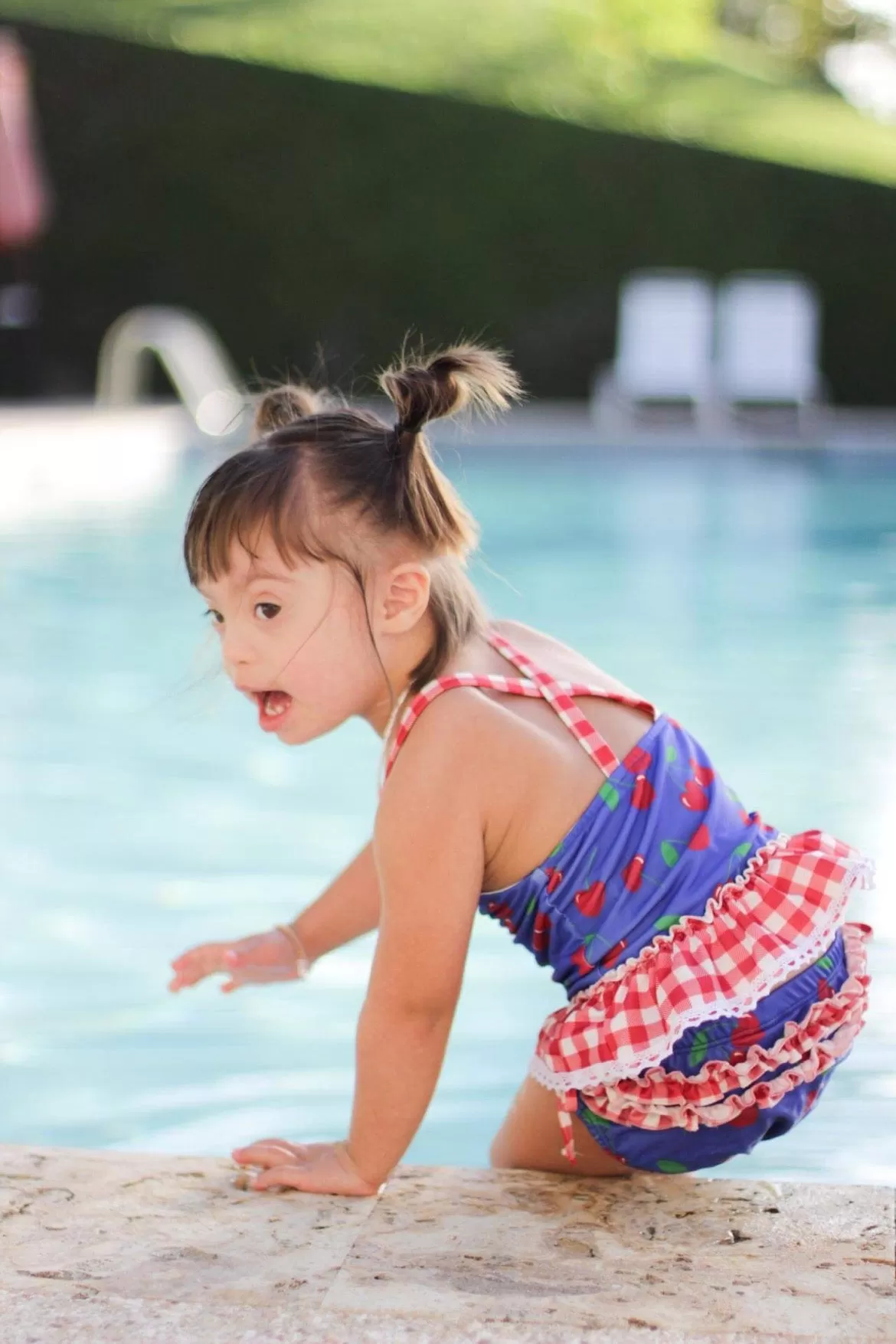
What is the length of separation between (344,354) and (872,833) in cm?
1307

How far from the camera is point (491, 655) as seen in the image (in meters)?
2.08

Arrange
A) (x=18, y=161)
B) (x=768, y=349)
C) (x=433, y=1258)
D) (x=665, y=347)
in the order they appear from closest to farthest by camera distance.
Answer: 1. (x=433, y=1258)
2. (x=768, y=349)
3. (x=665, y=347)
4. (x=18, y=161)

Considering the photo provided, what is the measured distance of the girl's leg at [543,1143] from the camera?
2047 mm

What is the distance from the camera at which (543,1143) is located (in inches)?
81.8

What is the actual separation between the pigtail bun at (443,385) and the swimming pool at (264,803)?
0.67 feet

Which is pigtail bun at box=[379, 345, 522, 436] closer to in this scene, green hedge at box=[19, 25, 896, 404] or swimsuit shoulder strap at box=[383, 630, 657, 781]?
swimsuit shoulder strap at box=[383, 630, 657, 781]

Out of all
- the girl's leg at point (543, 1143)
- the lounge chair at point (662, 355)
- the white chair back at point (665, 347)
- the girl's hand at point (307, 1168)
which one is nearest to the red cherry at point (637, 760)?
the girl's leg at point (543, 1143)

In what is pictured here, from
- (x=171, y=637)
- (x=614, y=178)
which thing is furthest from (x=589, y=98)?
(x=171, y=637)

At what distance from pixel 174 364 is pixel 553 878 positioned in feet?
39.8

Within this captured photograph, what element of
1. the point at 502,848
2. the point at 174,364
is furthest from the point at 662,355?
the point at 502,848

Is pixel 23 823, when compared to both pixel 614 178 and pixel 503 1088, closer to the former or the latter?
pixel 503 1088

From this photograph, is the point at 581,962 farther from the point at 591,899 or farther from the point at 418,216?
the point at 418,216

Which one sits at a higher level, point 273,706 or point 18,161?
point 18,161

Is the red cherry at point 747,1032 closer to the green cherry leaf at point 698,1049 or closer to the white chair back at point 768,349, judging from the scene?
the green cherry leaf at point 698,1049
